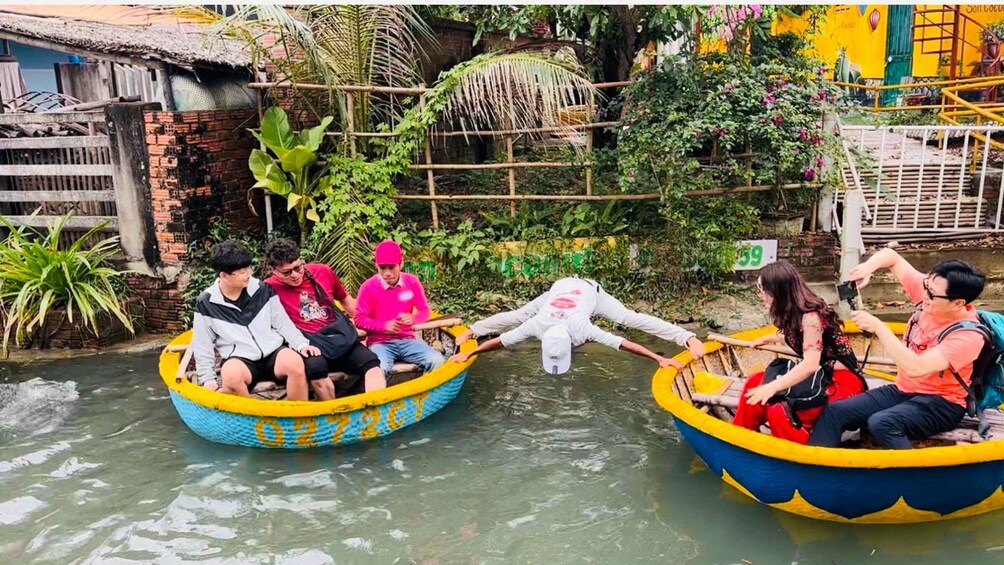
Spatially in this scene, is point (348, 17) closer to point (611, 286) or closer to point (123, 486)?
point (611, 286)

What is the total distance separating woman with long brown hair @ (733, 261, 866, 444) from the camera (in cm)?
469

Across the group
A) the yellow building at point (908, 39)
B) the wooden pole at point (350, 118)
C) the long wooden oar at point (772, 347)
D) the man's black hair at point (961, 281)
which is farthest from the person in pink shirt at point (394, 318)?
the yellow building at point (908, 39)

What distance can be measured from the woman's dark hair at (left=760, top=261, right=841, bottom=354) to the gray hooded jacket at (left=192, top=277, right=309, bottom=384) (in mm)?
3134

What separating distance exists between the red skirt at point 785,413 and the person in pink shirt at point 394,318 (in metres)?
2.43

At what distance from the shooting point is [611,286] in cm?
863

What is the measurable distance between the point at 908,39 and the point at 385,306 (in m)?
12.9

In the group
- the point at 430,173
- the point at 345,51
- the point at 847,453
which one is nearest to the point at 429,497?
the point at 847,453

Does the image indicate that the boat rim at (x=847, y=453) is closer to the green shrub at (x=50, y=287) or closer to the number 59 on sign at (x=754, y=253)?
the number 59 on sign at (x=754, y=253)

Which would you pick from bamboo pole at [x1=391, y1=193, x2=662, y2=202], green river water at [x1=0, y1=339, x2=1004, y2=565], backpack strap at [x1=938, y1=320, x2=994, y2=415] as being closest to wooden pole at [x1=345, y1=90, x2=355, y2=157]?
bamboo pole at [x1=391, y1=193, x2=662, y2=202]

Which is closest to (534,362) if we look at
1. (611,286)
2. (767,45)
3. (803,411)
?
(611,286)

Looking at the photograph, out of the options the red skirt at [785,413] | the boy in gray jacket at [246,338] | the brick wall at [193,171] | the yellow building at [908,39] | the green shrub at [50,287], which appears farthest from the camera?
the yellow building at [908,39]

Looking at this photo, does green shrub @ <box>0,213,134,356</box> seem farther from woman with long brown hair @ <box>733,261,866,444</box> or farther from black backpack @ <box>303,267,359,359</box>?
woman with long brown hair @ <box>733,261,866,444</box>

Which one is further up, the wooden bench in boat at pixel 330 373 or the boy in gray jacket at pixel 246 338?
the boy in gray jacket at pixel 246 338

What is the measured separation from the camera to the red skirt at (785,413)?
482cm
